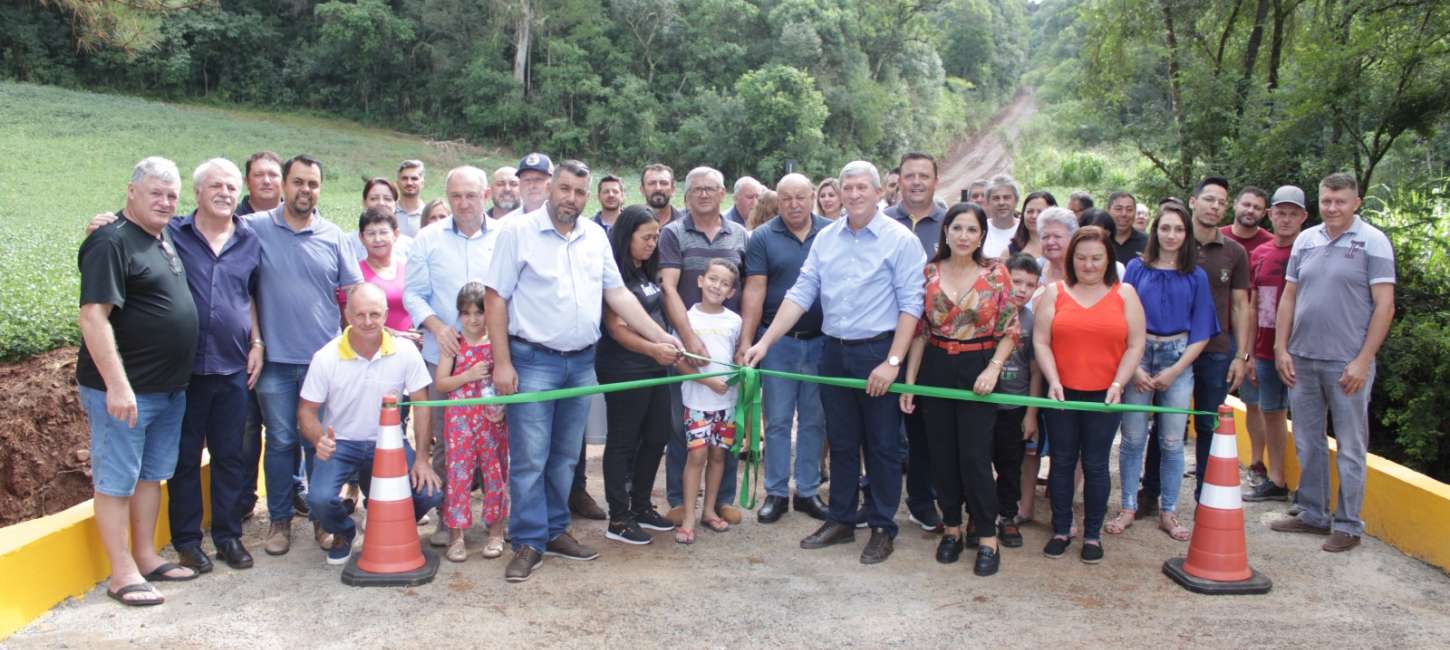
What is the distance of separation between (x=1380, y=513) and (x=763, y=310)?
3742 mm

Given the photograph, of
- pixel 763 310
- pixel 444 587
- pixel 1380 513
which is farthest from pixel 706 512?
pixel 1380 513

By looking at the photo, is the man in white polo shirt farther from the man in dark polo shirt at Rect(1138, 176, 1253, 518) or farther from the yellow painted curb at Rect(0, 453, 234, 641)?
the man in dark polo shirt at Rect(1138, 176, 1253, 518)

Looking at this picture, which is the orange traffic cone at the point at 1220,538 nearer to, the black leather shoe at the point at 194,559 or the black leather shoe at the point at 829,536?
the black leather shoe at the point at 829,536

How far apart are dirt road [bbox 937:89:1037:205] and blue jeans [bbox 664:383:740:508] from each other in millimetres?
39333

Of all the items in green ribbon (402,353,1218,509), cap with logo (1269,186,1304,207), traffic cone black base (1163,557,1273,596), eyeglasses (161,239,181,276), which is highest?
cap with logo (1269,186,1304,207)

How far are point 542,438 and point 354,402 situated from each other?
98cm

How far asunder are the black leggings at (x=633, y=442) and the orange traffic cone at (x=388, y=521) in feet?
3.77

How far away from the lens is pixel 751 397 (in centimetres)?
561

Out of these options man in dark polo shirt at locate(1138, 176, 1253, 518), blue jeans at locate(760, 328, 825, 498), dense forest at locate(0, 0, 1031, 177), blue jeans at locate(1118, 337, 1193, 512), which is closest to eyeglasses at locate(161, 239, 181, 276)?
blue jeans at locate(760, 328, 825, 498)

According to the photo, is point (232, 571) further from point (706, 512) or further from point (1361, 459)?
point (1361, 459)

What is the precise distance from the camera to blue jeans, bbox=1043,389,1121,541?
5316 millimetres

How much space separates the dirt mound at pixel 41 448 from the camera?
662cm

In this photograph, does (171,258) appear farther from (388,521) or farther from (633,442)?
(633,442)

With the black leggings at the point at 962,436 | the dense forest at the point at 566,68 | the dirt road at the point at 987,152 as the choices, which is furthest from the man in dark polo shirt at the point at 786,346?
the dirt road at the point at 987,152
